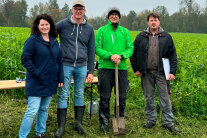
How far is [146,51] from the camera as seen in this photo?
388cm

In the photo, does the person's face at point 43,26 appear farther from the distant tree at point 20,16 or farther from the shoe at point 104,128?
the distant tree at point 20,16

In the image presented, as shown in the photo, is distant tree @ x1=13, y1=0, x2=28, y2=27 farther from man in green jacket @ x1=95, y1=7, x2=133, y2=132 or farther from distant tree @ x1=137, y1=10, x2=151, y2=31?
man in green jacket @ x1=95, y1=7, x2=133, y2=132

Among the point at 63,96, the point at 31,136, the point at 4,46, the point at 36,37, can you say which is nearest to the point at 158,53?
the point at 63,96

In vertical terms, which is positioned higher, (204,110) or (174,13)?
(174,13)

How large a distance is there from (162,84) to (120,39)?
3.68 ft

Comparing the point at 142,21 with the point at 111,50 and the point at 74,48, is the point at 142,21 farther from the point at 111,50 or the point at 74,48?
the point at 74,48

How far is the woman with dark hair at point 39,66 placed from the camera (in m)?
2.89

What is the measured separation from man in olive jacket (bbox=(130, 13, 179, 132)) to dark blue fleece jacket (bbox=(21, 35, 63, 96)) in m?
1.62

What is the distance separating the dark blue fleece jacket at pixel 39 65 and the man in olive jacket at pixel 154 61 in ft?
5.32

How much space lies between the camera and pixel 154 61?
3.88 m

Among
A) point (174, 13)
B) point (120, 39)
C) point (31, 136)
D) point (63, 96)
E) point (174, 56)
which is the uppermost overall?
point (174, 13)

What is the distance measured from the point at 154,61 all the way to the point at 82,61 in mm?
1278

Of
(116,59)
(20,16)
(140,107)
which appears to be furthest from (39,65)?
(20,16)

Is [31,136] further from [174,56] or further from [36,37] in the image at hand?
[174,56]
